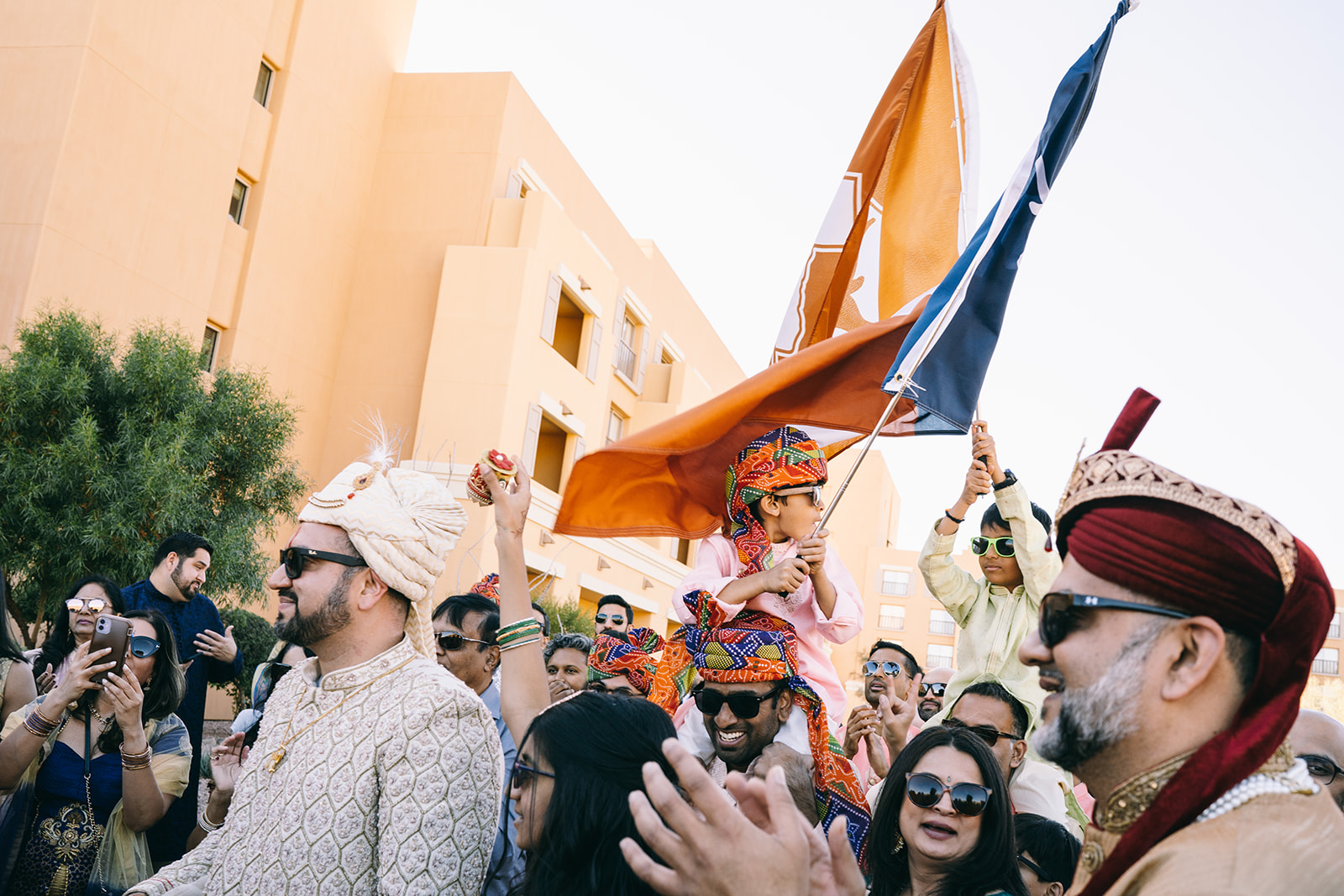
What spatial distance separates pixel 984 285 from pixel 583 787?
2.85 metres

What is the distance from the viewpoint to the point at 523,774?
2.31 meters

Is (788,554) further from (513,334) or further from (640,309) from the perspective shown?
(640,309)

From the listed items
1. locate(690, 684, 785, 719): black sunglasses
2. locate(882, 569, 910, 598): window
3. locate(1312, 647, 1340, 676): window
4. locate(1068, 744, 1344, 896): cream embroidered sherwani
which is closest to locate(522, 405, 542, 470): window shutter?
locate(690, 684, 785, 719): black sunglasses

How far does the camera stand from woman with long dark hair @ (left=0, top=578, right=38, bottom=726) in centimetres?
490

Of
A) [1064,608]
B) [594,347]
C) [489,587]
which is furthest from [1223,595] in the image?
[594,347]

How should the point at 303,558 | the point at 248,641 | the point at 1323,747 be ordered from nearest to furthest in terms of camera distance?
the point at 303,558
the point at 1323,747
the point at 248,641

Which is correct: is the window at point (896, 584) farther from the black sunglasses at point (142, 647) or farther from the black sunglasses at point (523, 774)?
the black sunglasses at point (523, 774)

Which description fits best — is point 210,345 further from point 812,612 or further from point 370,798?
point 370,798

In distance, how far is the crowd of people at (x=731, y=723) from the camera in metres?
1.65

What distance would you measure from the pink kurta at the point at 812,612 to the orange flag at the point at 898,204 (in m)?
1.40

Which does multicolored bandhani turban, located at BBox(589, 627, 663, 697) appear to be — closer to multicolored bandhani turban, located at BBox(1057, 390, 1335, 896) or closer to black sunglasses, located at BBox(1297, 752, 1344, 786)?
black sunglasses, located at BBox(1297, 752, 1344, 786)

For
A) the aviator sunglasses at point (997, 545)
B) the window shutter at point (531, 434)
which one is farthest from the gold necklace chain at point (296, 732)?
the window shutter at point (531, 434)

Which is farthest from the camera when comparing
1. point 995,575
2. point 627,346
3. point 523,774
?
point 627,346

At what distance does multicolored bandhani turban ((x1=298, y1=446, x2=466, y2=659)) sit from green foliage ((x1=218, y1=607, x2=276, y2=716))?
1230 centimetres
